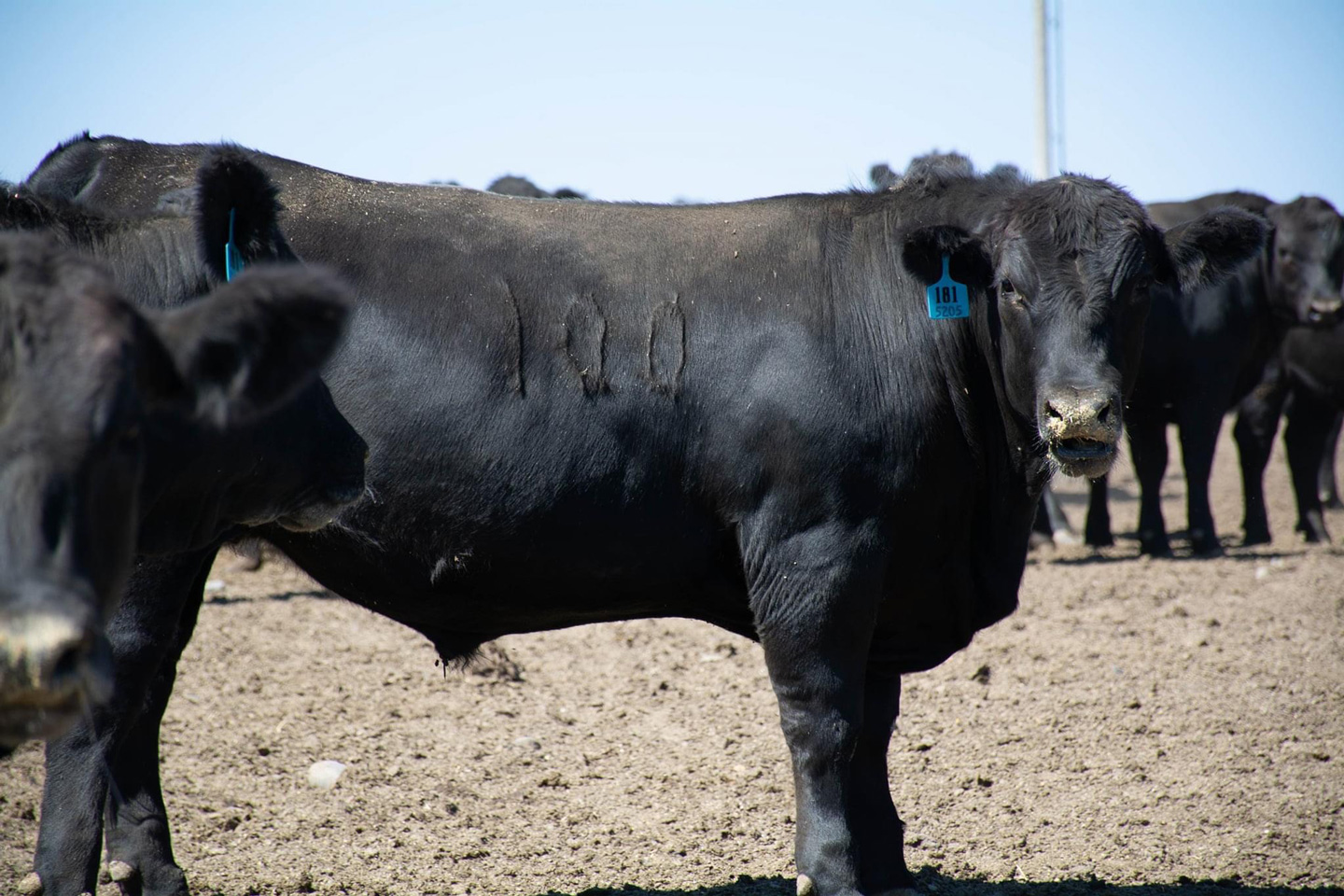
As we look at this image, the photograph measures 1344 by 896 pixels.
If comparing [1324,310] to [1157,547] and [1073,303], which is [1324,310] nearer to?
[1157,547]

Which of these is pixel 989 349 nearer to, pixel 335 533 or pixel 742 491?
pixel 742 491

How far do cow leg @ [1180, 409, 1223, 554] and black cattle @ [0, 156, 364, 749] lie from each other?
429 inches

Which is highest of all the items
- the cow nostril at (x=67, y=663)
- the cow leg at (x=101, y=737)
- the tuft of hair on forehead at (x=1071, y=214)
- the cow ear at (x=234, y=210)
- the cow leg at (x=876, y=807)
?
the cow ear at (x=234, y=210)

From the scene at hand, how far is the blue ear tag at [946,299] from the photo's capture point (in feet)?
14.8

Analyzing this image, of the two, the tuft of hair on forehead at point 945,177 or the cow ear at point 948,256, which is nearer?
the cow ear at point 948,256

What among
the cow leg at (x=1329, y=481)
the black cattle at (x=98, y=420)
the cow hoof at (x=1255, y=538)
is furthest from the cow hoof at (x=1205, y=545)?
the black cattle at (x=98, y=420)

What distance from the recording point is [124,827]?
14.8 ft

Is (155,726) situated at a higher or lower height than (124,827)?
higher

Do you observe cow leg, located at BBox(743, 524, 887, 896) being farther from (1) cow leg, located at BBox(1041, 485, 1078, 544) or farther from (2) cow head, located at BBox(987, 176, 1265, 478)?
(1) cow leg, located at BBox(1041, 485, 1078, 544)

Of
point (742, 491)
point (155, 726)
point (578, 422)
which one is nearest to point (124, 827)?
point (155, 726)

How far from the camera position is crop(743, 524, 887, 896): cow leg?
162 inches

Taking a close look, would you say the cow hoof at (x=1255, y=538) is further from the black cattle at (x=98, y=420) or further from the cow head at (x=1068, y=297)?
the black cattle at (x=98, y=420)

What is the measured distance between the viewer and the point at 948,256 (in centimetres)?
454

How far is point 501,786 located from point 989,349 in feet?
10.0
